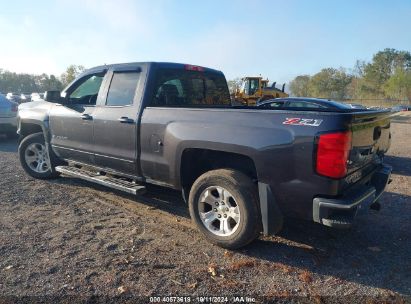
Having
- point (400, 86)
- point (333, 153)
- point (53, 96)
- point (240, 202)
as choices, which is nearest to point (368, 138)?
point (333, 153)

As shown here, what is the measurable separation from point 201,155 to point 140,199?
176cm

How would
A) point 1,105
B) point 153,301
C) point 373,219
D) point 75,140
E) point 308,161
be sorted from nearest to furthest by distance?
point 153,301 → point 308,161 → point 373,219 → point 75,140 → point 1,105

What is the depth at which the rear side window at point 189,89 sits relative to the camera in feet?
15.3

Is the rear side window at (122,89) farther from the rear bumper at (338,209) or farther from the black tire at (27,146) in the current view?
the rear bumper at (338,209)

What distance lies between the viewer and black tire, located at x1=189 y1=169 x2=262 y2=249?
3551 millimetres

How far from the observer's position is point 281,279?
3229mm

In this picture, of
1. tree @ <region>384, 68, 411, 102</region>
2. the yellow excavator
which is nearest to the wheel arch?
the yellow excavator

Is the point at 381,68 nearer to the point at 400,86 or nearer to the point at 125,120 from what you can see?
the point at 400,86

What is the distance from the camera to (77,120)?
532cm

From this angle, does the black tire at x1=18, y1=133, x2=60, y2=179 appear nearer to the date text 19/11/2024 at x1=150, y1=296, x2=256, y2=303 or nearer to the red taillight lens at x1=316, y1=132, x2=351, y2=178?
the date text 19/11/2024 at x1=150, y1=296, x2=256, y2=303

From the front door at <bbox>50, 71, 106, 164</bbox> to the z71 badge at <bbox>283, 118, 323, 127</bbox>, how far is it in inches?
118

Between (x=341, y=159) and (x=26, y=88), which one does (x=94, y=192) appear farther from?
(x=26, y=88)

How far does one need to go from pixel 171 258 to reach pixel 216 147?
1.21m

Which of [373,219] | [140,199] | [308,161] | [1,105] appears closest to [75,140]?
[140,199]
